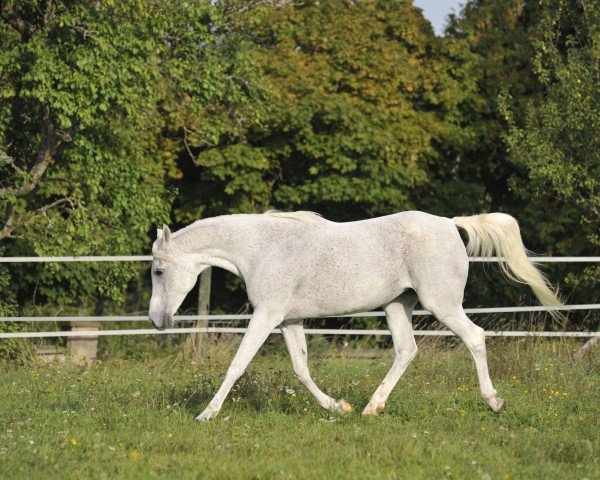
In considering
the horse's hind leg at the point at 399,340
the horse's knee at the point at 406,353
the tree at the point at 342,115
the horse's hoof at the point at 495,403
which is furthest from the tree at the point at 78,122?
the horse's hoof at the point at 495,403

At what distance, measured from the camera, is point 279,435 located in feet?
23.5

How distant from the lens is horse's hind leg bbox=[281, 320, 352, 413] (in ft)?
26.2

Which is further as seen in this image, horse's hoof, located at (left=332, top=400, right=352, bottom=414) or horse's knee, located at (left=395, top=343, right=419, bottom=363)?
horse's knee, located at (left=395, top=343, right=419, bottom=363)

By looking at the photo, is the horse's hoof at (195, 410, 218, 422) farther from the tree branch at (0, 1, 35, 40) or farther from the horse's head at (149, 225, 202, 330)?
the tree branch at (0, 1, 35, 40)

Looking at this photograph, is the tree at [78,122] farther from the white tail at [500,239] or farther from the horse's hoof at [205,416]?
the horse's hoof at [205,416]

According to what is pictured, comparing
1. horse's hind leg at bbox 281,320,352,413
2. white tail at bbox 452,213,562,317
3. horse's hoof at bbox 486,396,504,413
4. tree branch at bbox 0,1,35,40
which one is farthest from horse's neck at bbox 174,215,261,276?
tree branch at bbox 0,1,35,40

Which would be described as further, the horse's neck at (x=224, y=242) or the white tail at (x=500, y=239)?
the white tail at (x=500, y=239)

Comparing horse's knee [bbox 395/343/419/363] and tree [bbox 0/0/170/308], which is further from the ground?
tree [bbox 0/0/170/308]

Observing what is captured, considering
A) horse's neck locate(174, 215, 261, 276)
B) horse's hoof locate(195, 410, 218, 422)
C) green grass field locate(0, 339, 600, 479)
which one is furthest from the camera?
horse's neck locate(174, 215, 261, 276)

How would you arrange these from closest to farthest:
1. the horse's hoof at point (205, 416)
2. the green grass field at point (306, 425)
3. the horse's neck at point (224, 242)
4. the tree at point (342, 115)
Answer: the green grass field at point (306, 425) < the horse's hoof at point (205, 416) < the horse's neck at point (224, 242) < the tree at point (342, 115)

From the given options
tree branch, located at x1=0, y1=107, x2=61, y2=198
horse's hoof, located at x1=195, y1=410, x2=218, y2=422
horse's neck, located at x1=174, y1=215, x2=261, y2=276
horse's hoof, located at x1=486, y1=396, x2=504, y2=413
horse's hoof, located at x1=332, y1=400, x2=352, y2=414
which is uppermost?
tree branch, located at x1=0, y1=107, x2=61, y2=198

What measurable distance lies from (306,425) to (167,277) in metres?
1.68

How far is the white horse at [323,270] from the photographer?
26.3 feet

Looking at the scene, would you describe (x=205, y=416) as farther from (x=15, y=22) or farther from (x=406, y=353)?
(x=15, y=22)
